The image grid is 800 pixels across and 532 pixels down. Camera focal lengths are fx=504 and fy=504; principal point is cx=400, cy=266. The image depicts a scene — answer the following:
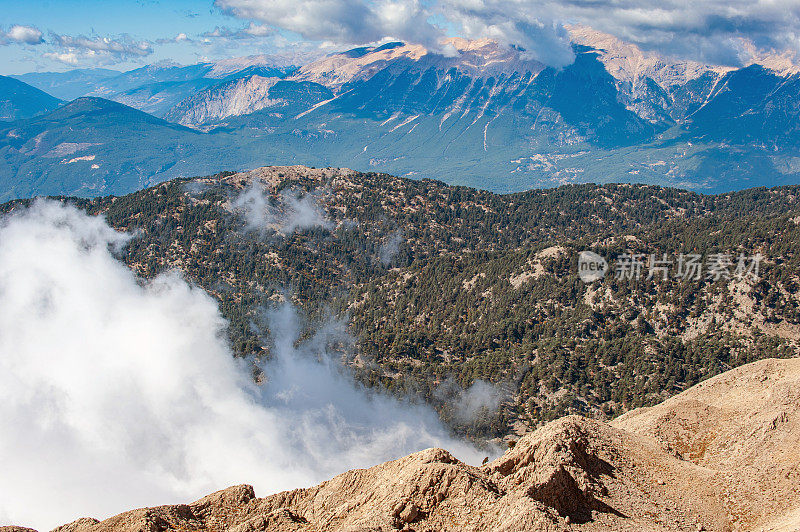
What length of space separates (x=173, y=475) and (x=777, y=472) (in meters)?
135

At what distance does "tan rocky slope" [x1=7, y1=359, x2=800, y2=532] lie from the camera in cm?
3322

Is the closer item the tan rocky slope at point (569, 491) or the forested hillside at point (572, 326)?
the tan rocky slope at point (569, 491)

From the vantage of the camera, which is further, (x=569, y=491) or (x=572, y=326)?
(x=572, y=326)

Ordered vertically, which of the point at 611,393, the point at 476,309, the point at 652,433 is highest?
the point at 476,309

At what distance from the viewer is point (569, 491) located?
35.1 meters

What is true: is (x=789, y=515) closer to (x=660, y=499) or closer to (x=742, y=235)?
(x=660, y=499)

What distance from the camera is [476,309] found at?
173 meters

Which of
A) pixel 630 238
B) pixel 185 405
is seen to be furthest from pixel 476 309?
pixel 185 405

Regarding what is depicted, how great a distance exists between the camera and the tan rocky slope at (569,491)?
33.2 m

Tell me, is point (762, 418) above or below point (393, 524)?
below

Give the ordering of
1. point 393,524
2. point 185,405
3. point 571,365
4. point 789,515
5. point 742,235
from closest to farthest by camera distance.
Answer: point 393,524
point 789,515
point 571,365
point 742,235
point 185,405

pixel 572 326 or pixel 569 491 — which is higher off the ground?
pixel 572 326

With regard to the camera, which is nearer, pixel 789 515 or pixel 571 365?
pixel 789 515

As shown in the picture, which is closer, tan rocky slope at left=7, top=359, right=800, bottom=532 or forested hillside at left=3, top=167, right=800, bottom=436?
tan rocky slope at left=7, top=359, right=800, bottom=532
